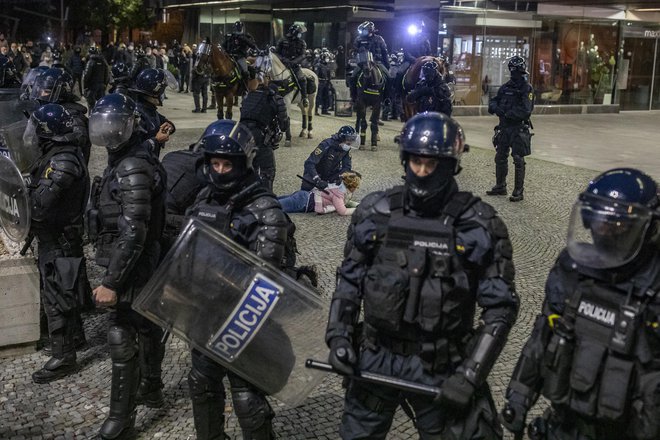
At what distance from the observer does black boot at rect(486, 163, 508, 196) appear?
10.6 metres

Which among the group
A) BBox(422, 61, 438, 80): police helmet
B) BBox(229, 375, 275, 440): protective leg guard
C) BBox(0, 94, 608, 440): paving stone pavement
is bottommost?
BBox(0, 94, 608, 440): paving stone pavement

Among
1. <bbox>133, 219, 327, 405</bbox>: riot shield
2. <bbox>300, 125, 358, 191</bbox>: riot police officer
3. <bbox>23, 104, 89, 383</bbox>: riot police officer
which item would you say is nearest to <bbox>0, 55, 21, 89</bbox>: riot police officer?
<bbox>300, 125, 358, 191</bbox>: riot police officer

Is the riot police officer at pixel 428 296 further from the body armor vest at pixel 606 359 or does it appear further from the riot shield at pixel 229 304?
the riot shield at pixel 229 304

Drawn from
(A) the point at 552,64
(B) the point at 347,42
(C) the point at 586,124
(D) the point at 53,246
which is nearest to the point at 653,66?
(A) the point at 552,64

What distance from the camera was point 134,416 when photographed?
168 inches

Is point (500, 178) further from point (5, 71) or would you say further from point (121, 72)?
point (5, 71)

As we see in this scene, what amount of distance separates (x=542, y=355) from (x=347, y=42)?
22.6 meters

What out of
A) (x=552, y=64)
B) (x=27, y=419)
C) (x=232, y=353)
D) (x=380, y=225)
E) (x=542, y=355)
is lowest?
(x=27, y=419)

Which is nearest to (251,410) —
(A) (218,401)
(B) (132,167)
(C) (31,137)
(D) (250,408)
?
(D) (250,408)

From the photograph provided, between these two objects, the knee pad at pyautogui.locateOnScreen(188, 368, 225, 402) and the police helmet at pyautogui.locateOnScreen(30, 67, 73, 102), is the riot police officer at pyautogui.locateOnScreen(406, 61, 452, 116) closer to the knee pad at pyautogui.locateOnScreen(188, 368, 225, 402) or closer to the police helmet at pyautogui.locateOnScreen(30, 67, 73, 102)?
the police helmet at pyautogui.locateOnScreen(30, 67, 73, 102)

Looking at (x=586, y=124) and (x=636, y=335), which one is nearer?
(x=636, y=335)

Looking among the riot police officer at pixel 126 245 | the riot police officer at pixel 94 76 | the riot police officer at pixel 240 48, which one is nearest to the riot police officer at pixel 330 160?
the riot police officer at pixel 126 245

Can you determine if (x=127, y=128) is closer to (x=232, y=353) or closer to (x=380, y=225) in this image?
(x=232, y=353)

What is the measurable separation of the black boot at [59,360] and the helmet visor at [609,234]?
3591 mm
